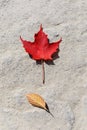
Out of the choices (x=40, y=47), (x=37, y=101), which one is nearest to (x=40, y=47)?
(x=40, y=47)

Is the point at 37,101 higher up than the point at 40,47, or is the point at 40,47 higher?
the point at 40,47

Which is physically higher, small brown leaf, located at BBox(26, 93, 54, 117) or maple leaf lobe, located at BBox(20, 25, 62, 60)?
maple leaf lobe, located at BBox(20, 25, 62, 60)

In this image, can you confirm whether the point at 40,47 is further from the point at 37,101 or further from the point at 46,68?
the point at 37,101

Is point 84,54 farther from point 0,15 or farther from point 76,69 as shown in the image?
point 0,15

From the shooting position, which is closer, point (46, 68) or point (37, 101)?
point (37, 101)

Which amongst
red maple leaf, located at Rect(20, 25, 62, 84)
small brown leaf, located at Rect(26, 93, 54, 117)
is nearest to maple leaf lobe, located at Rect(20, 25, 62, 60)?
red maple leaf, located at Rect(20, 25, 62, 84)

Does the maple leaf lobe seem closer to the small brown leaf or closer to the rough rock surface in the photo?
the rough rock surface

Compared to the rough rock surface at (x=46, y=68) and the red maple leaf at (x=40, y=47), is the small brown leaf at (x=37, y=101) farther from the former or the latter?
the red maple leaf at (x=40, y=47)
